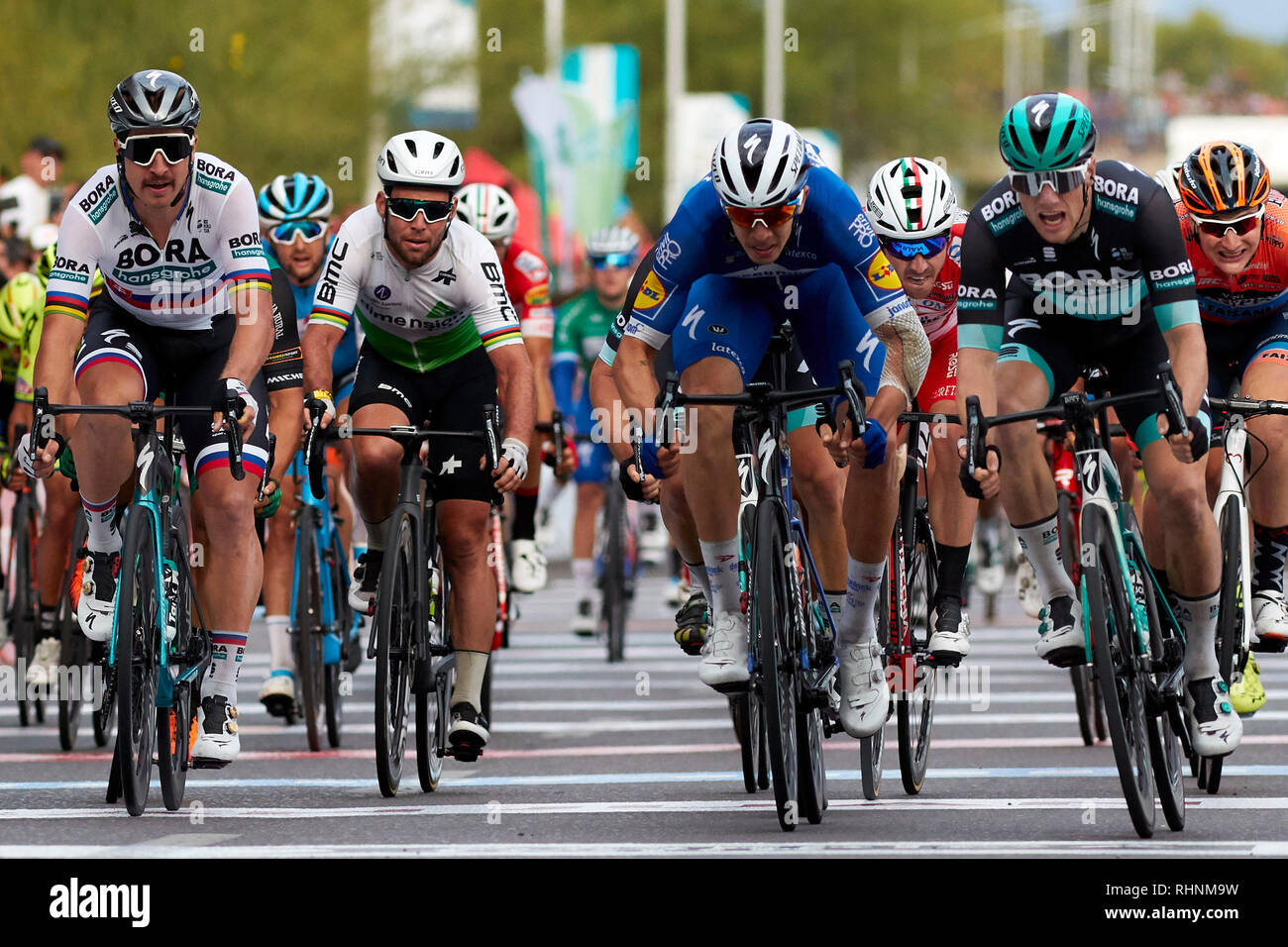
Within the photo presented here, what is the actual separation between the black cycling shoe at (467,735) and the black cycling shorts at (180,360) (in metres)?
1.24

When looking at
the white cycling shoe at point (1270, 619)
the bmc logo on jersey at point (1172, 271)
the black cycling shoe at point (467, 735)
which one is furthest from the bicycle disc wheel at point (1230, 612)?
the black cycling shoe at point (467, 735)

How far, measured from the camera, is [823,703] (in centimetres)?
838

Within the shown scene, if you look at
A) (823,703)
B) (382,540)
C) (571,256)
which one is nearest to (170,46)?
(571,256)

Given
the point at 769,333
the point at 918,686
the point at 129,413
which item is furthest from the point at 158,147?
the point at 918,686

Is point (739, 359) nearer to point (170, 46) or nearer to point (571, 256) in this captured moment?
point (170, 46)

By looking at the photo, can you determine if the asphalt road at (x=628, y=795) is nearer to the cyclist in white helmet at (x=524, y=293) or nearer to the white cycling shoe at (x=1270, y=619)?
the white cycling shoe at (x=1270, y=619)

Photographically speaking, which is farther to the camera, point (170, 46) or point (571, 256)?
point (571, 256)

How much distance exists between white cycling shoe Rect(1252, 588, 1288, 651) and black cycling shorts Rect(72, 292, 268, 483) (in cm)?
393

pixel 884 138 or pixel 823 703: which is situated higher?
pixel 884 138

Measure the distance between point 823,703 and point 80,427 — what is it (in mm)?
2774

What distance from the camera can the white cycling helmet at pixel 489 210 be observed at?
12969 mm

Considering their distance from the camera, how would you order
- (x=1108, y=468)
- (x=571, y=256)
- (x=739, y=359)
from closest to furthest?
(x=1108, y=468)
(x=739, y=359)
(x=571, y=256)

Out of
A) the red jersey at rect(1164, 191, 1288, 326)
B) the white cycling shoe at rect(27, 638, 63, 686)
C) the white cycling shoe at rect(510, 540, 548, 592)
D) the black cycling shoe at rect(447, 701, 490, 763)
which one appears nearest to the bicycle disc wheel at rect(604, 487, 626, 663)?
the white cycling shoe at rect(510, 540, 548, 592)

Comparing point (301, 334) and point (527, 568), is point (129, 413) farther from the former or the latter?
point (527, 568)
